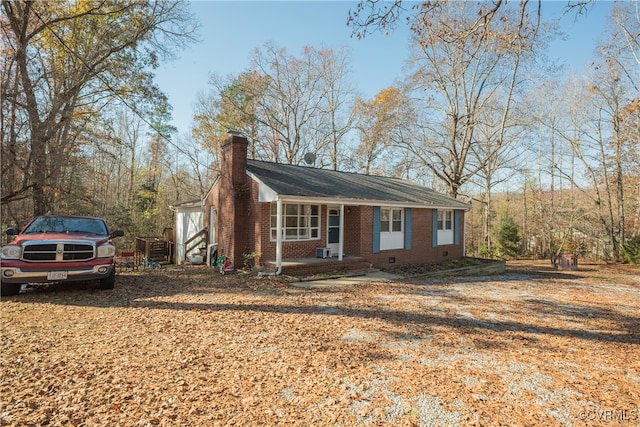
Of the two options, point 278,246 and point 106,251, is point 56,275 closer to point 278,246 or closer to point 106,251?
point 106,251

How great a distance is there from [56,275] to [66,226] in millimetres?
1674

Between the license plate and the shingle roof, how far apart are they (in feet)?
18.7

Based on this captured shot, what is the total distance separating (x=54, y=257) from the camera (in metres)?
6.87

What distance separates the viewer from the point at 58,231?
7.70 metres

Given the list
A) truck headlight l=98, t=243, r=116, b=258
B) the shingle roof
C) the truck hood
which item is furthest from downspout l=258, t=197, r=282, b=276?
the truck hood

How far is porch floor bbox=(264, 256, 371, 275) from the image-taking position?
1082cm

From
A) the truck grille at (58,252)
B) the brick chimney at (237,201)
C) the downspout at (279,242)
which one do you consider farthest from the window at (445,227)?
the truck grille at (58,252)

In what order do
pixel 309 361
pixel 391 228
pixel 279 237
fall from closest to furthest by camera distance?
pixel 309 361, pixel 279 237, pixel 391 228

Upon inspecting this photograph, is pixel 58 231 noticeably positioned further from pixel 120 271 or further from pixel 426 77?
pixel 426 77

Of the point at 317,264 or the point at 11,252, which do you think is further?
the point at 317,264

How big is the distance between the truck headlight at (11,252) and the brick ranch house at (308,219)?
19.3 ft

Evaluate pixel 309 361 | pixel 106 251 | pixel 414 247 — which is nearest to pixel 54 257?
pixel 106 251

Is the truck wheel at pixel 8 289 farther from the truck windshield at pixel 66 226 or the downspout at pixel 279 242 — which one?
the downspout at pixel 279 242

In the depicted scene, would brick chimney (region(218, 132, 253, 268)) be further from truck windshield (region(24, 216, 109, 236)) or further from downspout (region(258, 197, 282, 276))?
truck windshield (region(24, 216, 109, 236))
